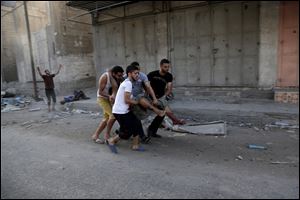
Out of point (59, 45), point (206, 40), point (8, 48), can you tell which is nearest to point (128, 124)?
point (206, 40)

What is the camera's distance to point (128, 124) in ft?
14.2

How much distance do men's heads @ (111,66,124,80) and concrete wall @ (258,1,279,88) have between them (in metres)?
4.38

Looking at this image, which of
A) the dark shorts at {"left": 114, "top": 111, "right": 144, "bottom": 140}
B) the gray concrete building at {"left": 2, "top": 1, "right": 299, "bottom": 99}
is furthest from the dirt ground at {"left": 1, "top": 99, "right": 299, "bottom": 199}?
the gray concrete building at {"left": 2, "top": 1, "right": 299, "bottom": 99}

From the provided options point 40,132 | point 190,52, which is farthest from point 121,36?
point 40,132

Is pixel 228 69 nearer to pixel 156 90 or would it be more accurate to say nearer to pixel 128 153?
pixel 156 90

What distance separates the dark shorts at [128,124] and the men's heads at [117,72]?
2.43 ft

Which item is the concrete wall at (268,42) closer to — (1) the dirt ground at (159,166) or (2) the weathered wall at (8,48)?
(1) the dirt ground at (159,166)

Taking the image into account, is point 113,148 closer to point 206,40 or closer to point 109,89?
point 109,89

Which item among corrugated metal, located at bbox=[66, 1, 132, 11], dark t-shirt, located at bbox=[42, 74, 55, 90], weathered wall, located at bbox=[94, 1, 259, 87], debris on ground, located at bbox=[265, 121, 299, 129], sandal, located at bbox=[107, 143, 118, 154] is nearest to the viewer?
sandal, located at bbox=[107, 143, 118, 154]

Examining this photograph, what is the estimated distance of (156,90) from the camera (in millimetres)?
5133

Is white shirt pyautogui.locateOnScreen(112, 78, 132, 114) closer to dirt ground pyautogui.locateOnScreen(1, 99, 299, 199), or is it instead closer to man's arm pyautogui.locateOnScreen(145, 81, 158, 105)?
man's arm pyautogui.locateOnScreen(145, 81, 158, 105)

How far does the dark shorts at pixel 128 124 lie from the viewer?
4.30 metres

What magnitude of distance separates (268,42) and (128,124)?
484 cm

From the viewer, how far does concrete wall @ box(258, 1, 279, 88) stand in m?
6.93
